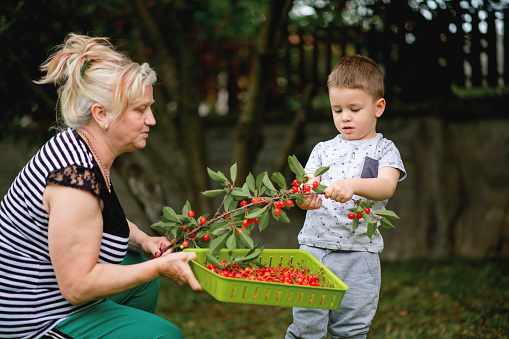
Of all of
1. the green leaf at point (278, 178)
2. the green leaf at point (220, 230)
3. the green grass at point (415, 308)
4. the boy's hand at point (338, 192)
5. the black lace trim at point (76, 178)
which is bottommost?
the green grass at point (415, 308)

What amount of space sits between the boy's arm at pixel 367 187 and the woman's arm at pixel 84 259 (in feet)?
1.92

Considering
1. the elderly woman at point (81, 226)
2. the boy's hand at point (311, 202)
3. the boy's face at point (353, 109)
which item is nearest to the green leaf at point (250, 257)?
the elderly woman at point (81, 226)

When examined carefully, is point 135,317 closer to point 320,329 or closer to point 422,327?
point 320,329

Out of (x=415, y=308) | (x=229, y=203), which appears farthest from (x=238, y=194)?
(x=415, y=308)

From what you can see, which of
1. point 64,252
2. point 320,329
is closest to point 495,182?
point 320,329

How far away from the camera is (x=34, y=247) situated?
1901 millimetres

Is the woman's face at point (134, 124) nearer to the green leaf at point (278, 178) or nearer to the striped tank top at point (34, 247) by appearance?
the striped tank top at point (34, 247)

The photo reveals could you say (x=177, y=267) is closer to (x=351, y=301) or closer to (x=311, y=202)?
(x=311, y=202)

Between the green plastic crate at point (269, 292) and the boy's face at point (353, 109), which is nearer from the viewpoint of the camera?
the green plastic crate at point (269, 292)

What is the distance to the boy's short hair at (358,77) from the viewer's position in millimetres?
2221

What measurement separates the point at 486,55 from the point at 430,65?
148cm

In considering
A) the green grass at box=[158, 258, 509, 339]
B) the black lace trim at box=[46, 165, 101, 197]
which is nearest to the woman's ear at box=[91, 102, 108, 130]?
the black lace trim at box=[46, 165, 101, 197]

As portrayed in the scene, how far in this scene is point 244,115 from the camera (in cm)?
Result: 409

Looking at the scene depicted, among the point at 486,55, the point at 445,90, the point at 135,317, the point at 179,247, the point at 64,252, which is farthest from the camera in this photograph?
the point at 486,55
